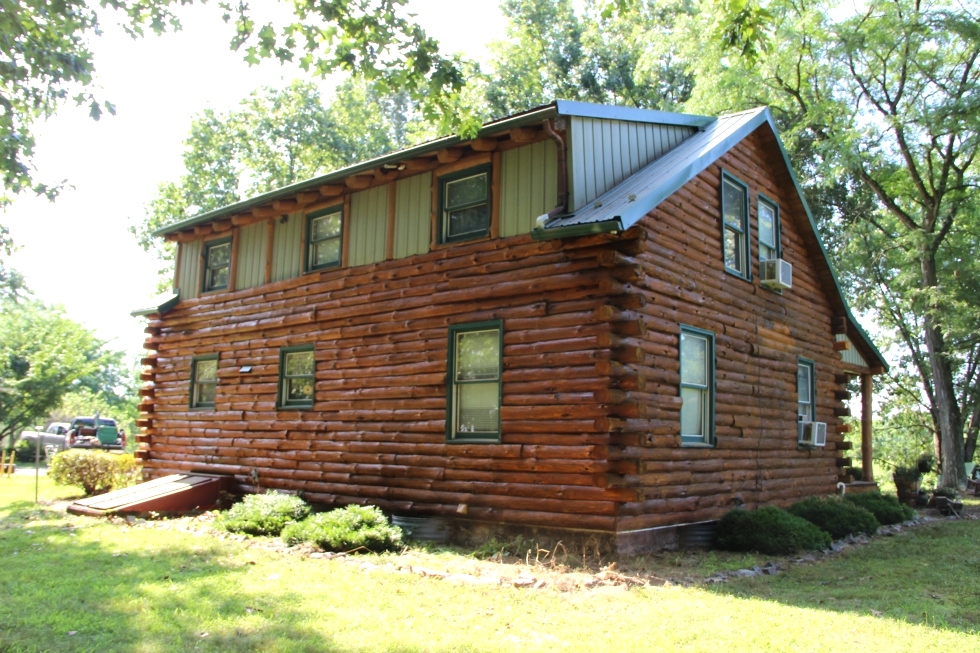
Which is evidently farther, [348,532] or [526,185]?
[526,185]

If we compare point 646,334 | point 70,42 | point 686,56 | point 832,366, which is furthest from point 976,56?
point 70,42

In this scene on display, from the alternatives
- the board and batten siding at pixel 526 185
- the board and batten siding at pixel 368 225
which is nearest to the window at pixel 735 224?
the board and batten siding at pixel 526 185

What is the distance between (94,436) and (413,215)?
1340 inches

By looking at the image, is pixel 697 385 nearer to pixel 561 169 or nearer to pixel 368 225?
pixel 561 169

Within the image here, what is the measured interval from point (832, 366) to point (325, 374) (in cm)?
1050

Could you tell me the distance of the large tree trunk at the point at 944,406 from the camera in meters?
23.3

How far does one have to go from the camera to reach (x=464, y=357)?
11.7 meters

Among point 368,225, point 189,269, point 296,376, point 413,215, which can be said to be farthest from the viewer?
point 189,269

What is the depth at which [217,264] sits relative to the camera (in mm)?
17047

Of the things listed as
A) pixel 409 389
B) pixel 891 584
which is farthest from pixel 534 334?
pixel 891 584

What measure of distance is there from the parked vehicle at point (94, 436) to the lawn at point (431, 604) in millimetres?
28287

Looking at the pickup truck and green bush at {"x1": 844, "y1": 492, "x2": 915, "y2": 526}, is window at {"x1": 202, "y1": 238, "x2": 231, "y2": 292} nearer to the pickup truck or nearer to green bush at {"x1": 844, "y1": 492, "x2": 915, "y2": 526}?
green bush at {"x1": 844, "y1": 492, "x2": 915, "y2": 526}

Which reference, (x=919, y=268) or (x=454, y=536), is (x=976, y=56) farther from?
(x=454, y=536)

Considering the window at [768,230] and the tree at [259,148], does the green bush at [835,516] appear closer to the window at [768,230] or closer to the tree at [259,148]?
the window at [768,230]
